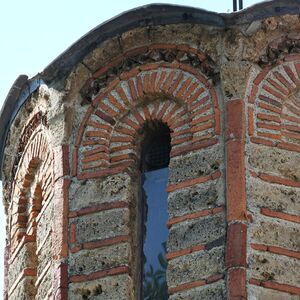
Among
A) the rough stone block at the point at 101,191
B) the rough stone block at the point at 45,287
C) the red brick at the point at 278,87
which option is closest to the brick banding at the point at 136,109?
the rough stone block at the point at 101,191

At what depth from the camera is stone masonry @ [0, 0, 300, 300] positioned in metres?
13.3

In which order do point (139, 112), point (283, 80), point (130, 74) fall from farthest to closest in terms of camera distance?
point (130, 74)
point (139, 112)
point (283, 80)

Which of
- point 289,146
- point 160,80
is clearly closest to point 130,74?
point 160,80

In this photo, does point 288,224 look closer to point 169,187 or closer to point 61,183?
point 169,187

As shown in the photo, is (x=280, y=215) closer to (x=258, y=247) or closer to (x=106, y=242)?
(x=258, y=247)

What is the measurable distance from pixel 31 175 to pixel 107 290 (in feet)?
6.60

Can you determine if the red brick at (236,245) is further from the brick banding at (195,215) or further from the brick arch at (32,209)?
the brick arch at (32,209)

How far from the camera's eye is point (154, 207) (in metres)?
14.1

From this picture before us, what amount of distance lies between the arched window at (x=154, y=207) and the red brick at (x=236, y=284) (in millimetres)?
821

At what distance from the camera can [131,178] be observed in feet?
46.2

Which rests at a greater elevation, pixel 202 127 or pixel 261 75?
pixel 261 75

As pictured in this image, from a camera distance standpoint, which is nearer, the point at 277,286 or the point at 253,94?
the point at 277,286

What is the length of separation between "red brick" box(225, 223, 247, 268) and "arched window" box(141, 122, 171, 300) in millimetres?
783

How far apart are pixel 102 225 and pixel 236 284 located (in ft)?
4.87
